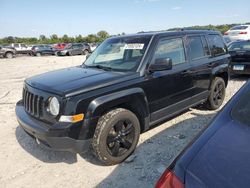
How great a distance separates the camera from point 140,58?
171 inches

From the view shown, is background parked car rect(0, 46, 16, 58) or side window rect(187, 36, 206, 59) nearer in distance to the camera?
side window rect(187, 36, 206, 59)

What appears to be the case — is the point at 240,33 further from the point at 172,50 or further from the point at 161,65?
the point at 161,65

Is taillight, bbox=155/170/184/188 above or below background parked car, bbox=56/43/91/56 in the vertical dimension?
above

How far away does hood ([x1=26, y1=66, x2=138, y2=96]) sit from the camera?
3561 mm

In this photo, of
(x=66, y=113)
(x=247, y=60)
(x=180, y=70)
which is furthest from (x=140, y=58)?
(x=247, y=60)

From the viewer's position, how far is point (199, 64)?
17.4 feet

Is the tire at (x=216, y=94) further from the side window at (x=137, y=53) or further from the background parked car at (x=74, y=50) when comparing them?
the background parked car at (x=74, y=50)

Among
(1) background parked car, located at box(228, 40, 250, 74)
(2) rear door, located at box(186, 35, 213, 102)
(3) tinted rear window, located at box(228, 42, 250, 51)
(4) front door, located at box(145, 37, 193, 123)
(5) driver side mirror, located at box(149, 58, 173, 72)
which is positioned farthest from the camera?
(3) tinted rear window, located at box(228, 42, 250, 51)

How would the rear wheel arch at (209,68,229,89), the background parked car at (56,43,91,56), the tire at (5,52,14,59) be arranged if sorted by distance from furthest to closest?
1. the tire at (5,52,14,59)
2. the background parked car at (56,43,91,56)
3. the rear wheel arch at (209,68,229,89)

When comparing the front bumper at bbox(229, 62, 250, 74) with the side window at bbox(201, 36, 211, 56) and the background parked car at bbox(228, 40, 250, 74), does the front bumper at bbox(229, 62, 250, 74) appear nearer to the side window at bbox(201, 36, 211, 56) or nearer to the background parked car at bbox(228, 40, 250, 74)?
the background parked car at bbox(228, 40, 250, 74)

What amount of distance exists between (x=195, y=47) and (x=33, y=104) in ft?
10.8

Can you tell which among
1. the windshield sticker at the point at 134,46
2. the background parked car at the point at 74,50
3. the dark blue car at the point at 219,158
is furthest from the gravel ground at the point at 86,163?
the background parked car at the point at 74,50

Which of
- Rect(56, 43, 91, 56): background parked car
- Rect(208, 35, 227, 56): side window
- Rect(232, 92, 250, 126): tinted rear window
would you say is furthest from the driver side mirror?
Rect(56, 43, 91, 56): background parked car

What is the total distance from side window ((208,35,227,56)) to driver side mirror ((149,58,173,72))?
2.20 metres
